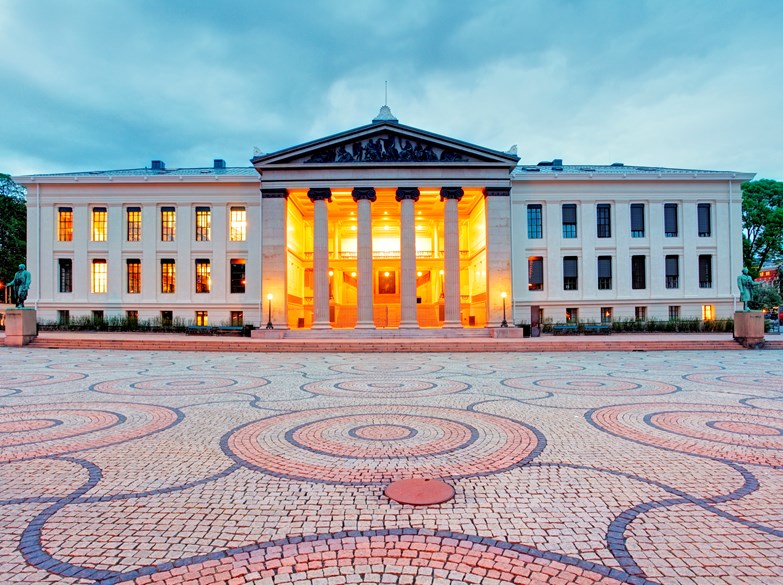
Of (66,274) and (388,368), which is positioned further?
(66,274)

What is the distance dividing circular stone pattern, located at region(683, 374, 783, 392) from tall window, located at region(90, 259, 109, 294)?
4371 centimetres

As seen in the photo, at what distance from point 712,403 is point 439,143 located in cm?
Answer: 2992

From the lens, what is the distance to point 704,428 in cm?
800

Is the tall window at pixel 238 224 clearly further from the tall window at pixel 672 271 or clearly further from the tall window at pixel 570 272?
the tall window at pixel 672 271

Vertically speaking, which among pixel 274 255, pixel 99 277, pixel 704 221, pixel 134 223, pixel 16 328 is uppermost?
pixel 134 223

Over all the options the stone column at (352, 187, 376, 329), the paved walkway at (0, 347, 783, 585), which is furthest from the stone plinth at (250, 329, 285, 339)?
the paved walkway at (0, 347, 783, 585)

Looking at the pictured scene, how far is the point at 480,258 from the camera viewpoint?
42.1 metres

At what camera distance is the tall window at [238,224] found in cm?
4203

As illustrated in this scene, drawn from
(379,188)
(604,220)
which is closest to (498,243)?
(379,188)

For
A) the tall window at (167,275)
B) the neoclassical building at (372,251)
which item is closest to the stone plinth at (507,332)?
the neoclassical building at (372,251)

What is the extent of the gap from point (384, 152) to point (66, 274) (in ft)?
98.3

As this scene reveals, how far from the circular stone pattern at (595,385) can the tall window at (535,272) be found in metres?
28.2

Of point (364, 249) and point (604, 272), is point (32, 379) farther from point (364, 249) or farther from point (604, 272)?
point (604, 272)

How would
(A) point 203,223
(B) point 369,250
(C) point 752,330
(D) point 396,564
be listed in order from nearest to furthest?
(D) point 396,564
(C) point 752,330
(B) point 369,250
(A) point 203,223
